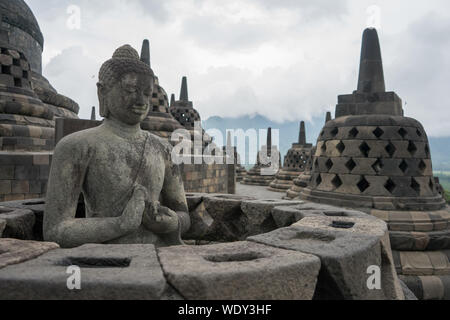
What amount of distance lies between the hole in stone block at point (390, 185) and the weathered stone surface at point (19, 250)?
5072 mm

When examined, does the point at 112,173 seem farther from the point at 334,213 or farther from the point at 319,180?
the point at 319,180

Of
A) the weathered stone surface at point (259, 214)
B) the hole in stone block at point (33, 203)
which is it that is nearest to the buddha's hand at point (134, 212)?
the weathered stone surface at point (259, 214)

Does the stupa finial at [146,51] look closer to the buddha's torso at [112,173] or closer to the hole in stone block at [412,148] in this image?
the hole in stone block at [412,148]

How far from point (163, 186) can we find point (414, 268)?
3.79 m

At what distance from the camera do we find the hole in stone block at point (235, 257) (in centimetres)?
157

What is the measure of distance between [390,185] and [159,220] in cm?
443

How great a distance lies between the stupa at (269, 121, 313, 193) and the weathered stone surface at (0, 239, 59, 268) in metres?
14.0

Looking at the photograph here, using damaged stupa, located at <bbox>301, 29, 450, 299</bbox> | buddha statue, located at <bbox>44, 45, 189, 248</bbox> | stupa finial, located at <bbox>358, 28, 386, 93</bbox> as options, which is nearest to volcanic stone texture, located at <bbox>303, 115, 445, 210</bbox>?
damaged stupa, located at <bbox>301, 29, 450, 299</bbox>

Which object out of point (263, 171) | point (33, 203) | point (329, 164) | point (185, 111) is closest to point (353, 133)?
point (329, 164)

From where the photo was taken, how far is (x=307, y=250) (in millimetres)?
1670

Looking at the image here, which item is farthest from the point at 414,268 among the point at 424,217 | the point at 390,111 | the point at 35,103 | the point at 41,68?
the point at 41,68

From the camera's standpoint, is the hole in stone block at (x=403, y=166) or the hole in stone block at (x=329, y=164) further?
the hole in stone block at (x=329, y=164)

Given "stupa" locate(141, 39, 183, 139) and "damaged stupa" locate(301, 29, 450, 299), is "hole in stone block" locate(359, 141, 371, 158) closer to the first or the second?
"damaged stupa" locate(301, 29, 450, 299)
